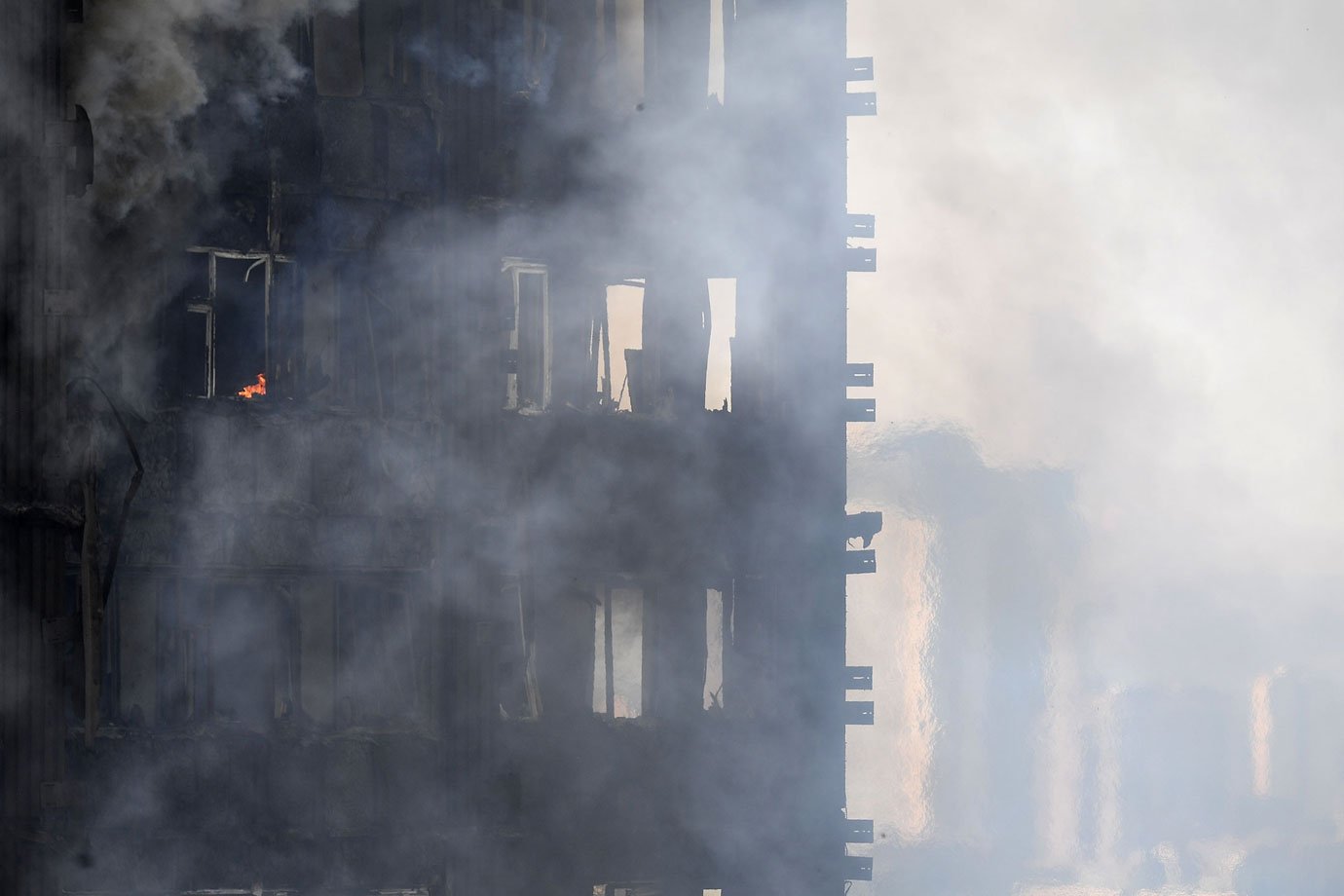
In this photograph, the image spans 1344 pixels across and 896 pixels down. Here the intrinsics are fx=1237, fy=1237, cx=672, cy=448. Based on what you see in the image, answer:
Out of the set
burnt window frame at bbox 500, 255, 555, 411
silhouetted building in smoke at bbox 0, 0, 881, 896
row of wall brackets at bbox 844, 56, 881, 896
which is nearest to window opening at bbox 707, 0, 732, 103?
silhouetted building in smoke at bbox 0, 0, 881, 896

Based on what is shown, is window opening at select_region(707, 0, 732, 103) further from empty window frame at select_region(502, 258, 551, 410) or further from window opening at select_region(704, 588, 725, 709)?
window opening at select_region(704, 588, 725, 709)

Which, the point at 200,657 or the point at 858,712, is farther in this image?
the point at 858,712

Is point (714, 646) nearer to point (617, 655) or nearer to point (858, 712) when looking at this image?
point (617, 655)

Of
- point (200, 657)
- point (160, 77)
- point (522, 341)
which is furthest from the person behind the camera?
point (522, 341)

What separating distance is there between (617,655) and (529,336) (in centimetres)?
328

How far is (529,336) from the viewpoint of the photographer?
40.2 feet

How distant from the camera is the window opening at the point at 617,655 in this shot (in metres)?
12.2

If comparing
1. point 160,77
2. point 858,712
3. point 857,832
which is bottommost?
point 857,832

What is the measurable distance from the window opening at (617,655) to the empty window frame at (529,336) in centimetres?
205

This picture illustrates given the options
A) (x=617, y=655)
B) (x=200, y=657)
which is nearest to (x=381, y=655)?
(x=200, y=657)

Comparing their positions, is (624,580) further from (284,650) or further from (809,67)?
(809,67)

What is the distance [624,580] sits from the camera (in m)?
12.2

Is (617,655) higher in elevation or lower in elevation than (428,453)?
lower

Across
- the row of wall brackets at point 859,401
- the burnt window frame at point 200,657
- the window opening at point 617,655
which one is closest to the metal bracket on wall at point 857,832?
the row of wall brackets at point 859,401
